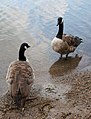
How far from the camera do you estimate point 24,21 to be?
13.2 meters

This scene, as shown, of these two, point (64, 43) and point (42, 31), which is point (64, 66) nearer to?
point (64, 43)

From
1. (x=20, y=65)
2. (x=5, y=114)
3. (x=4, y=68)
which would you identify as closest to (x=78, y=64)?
(x=4, y=68)

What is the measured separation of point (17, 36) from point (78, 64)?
275cm

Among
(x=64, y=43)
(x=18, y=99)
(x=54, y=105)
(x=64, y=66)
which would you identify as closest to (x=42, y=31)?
(x=64, y=43)

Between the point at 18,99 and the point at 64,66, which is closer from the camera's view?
the point at 18,99

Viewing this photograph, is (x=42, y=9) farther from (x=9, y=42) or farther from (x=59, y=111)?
(x=59, y=111)

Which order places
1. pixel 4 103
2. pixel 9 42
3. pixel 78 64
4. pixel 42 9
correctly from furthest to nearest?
pixel 42 9, pixel 9 42, pixel 78 64, pixel 4 103

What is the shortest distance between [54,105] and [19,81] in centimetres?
98

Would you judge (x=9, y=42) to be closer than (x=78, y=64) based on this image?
No

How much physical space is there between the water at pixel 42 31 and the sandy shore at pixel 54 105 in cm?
99

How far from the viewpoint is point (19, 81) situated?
688 cm

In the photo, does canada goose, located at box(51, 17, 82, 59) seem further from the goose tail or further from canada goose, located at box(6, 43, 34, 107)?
the goose tail

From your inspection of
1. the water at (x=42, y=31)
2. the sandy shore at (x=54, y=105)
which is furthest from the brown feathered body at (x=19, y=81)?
the water at (x=42, y=31)

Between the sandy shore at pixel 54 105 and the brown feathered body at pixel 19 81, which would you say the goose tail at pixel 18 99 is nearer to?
the brown feathered body at pixel 19 81
